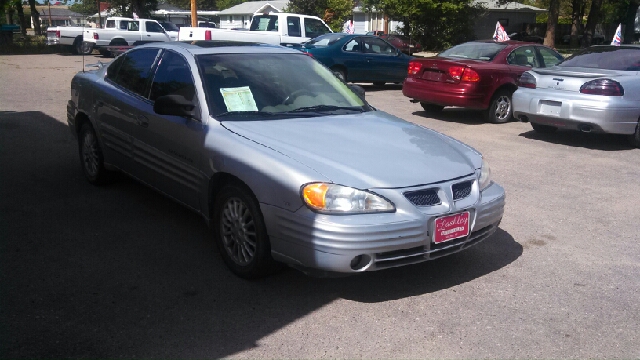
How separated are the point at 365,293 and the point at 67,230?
2690 millimetres

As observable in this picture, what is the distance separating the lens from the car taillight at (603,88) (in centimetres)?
912

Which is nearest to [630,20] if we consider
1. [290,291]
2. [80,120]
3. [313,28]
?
[313,28]

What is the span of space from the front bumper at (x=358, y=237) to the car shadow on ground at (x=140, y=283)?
0.39 m

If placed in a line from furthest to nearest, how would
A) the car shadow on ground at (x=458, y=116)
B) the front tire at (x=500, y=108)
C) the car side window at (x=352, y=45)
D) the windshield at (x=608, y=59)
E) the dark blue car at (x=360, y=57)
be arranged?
the car side window at (x=352, y=45) < the dark blue car at (x=360, y=57) < the car shadow on ground at (x=458, y=116) < the front tire at (x=500, y=108) < the windshield at (x=608, y=59)

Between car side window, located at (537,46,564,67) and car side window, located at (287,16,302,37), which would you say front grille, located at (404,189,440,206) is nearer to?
car side window, located at (537,46,564,67)

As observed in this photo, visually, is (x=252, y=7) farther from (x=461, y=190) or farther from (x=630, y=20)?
(x=461, y=190)

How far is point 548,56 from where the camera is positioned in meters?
12.6

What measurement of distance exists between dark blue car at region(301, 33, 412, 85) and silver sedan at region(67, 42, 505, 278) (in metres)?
10.4

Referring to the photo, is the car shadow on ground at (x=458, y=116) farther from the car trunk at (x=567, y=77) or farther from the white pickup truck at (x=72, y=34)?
the white pickup truck at (x=72, y=34)

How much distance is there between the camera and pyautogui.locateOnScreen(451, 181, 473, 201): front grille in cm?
436

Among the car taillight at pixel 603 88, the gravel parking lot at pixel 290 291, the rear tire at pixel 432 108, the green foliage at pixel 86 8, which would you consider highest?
the green foliage at pixel 86 8

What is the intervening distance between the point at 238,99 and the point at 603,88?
20.0ft

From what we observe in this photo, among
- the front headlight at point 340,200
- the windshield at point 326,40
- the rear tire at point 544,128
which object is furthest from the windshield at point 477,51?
the front headlight at point 340,200

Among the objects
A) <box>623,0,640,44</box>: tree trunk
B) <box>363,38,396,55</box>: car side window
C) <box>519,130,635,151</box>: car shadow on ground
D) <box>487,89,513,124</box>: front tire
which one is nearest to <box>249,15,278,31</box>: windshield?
<box>363,38,396,55</box>: car side window
